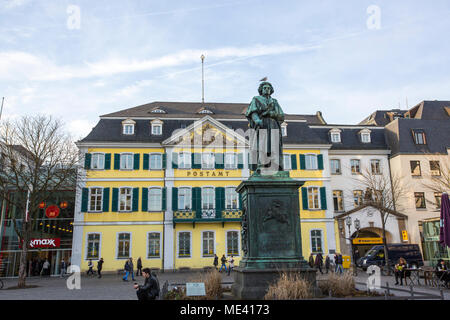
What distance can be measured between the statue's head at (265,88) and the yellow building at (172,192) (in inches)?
778

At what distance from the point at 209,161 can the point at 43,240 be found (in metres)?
13.6

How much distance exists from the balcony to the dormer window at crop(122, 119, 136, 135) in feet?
25.9

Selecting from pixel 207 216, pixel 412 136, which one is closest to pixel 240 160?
pixel 207 216

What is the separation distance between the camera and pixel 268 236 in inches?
322

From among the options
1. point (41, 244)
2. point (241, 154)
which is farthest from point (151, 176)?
point (41, 244)

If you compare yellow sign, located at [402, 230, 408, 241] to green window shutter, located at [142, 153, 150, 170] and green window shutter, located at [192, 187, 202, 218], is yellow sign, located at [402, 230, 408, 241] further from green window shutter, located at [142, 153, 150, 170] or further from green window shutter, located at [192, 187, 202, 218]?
green window shutter, located at [142, 153, 150, 170]

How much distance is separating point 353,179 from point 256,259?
86.8ft

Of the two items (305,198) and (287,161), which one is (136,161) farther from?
(305,198)

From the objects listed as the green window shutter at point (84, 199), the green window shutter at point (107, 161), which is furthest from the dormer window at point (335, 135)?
the green window shutter at point (84, 199)

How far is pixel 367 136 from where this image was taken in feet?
112

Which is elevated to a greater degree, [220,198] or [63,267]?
[220,198]

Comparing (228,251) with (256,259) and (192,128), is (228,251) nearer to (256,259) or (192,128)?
(192,128)

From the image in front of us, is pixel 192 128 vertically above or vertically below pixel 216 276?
above

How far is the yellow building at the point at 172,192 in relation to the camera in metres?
27.8
